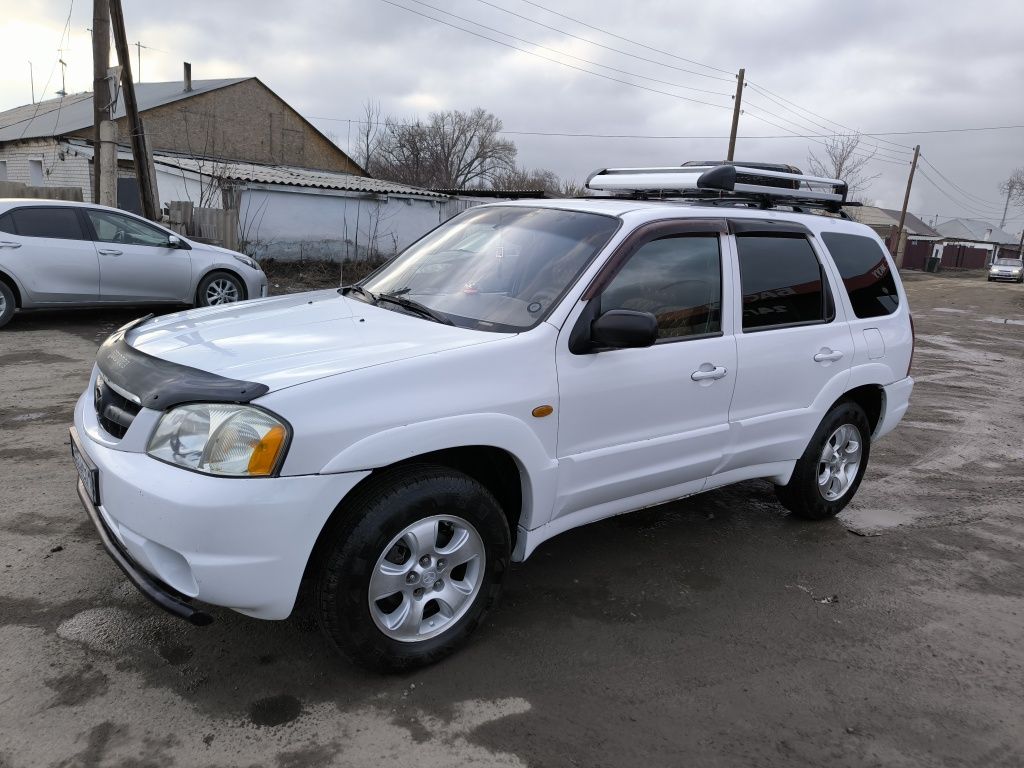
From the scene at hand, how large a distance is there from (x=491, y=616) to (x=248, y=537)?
137 cm

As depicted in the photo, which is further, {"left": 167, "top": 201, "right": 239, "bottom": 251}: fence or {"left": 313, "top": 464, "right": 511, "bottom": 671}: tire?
{"left": 167, "top": 201, "right": 239, "bottom": 251}: fence

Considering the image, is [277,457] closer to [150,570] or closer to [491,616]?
[150,570]

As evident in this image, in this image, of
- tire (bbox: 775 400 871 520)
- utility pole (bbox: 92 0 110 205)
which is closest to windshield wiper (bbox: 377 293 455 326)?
tire (bbox: 775 400 871 520)

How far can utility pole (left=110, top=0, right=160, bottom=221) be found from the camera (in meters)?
12.4

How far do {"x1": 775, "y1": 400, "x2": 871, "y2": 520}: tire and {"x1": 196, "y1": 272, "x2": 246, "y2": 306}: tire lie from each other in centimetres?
818

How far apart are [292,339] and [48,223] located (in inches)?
309

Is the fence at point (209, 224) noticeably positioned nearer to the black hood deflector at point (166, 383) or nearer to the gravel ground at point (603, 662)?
the gravel ground at point (603, 662)

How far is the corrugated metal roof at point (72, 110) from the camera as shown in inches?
1091

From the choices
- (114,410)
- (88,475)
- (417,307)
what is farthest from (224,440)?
(417,307)

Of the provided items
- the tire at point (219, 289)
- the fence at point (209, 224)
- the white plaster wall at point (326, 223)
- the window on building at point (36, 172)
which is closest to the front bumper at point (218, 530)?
the tire at point (219, 289)

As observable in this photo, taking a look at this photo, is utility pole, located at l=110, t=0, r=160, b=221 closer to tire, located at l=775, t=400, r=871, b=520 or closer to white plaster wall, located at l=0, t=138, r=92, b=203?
white plaster wall, located at l=0, t=138, r=92, b=203

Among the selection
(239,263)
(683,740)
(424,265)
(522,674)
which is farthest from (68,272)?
(683,740)

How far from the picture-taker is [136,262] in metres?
9.49

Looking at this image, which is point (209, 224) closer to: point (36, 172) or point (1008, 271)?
point (36, 172)
